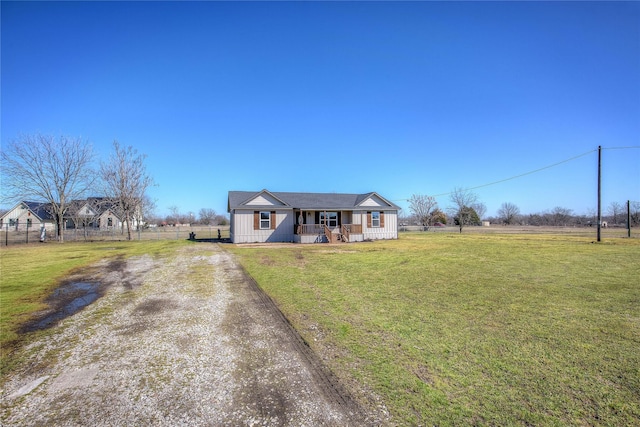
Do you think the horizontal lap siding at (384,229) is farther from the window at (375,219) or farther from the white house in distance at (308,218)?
the window at (375,219)

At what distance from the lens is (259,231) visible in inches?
952

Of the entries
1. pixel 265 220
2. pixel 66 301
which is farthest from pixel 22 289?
pixel 265 220

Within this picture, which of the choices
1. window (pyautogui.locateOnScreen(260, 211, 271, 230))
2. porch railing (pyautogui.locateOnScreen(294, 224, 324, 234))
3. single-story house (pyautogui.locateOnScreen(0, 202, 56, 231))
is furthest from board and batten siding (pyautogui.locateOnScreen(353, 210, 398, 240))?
single-story house (pyautogui.locateOnScreen(0, 202, 56, 231))

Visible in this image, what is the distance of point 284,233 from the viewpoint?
976 inches

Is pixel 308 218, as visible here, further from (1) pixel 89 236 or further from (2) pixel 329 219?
(1) pixel 89 236

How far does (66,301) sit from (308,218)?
19.1 m

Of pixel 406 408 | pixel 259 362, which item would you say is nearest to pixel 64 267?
pixel 259 362

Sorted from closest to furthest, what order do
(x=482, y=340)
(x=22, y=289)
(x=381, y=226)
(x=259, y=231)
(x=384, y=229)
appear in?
(x=482, y=340)
(x=22, y=289)
(x=259, y=231)
(x=381, y=226)
(x=384, y=229)

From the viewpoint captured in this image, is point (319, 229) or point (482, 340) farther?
point (319, 229)

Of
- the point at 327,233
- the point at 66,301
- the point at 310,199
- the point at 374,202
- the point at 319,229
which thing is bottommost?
the point at 66,301

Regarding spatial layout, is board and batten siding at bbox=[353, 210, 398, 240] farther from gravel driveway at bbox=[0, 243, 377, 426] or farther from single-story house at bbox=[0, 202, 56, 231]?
single-story house at bbox=[0, 202, 56, 231]

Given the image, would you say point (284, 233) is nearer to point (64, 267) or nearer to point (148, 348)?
point (64, 267)

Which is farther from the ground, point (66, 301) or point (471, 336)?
point (471, 336)

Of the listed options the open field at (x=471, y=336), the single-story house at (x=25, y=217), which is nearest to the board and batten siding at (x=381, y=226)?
the open field at (x=471, y=336)
